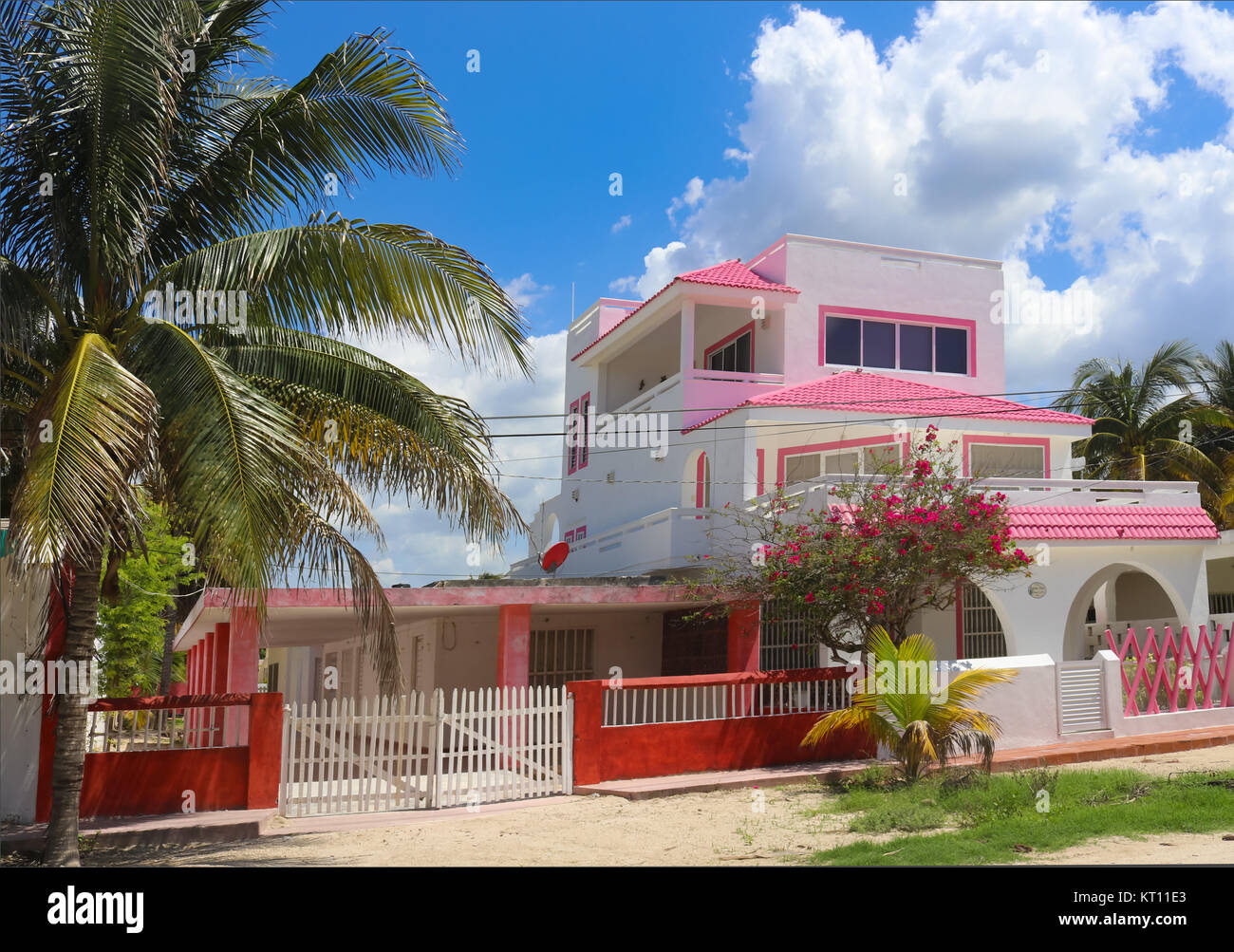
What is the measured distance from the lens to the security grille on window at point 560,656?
21.0m

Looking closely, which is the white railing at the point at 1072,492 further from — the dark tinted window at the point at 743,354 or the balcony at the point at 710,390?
the dark tinted window at the point at 743,354

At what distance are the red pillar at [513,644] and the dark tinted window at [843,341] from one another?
10.9 m

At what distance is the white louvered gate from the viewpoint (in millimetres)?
16375

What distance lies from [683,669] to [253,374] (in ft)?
39.9

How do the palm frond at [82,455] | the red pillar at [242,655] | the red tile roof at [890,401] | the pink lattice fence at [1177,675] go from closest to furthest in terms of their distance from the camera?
the palm frond at [82,455]
the red pillar at [242,655]
the pink lattice fence at [1177,675]
the red tile roof at [890,401]

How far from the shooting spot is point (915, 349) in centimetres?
2581

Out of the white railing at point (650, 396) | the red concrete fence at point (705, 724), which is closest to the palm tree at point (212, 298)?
the red concrete fence at point (705, 724)

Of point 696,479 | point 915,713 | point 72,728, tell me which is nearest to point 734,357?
point 696,479

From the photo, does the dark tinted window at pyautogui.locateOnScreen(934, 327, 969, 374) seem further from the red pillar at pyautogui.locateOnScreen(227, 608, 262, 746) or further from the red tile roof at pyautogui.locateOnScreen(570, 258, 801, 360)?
the red pillar at pyautogui.locateOnScreen(227, 608, 262, 746)

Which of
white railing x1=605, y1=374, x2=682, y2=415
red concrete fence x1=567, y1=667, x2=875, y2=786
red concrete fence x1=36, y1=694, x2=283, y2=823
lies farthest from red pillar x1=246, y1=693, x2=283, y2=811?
white railing x1=605, y1=374, x2=682, y2=415

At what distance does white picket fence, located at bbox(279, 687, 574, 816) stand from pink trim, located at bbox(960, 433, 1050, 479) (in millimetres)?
11306

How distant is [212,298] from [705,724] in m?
8.71

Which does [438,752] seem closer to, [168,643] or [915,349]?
[915,349]
